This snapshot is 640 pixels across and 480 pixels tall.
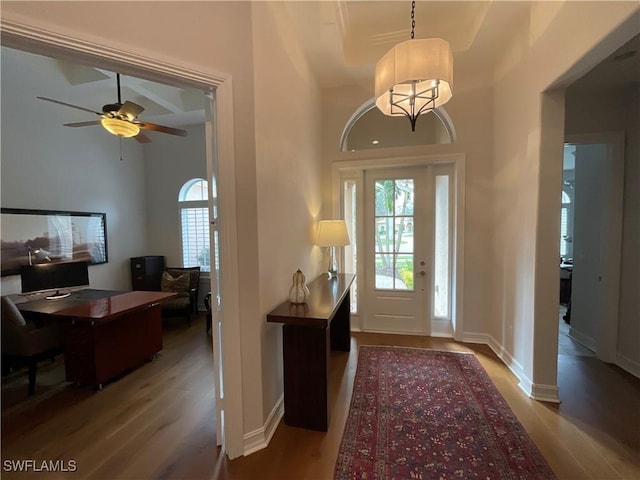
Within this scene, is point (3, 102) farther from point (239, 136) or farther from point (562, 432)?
point (562, 432)

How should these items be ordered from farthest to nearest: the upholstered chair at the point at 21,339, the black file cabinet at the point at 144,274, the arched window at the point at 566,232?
the arched window at the point at 566,232 < the black file cabinet at the point at 144,274 < the upholstered chair at the point at 21,339

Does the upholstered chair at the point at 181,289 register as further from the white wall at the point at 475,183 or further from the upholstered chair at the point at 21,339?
A: the white wall at the point at 475,183

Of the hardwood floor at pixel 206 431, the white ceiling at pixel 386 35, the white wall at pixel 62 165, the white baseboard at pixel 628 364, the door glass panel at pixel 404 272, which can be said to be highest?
the white ceiling at pixel 386 35

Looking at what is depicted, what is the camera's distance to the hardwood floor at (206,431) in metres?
1.68

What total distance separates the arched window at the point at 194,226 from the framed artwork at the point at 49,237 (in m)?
1.18

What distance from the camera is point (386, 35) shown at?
9.93ft

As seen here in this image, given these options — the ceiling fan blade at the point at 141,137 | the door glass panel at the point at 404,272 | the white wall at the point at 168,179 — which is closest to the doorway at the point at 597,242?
the door glass panel at the point at 404,272

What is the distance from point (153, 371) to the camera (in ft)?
9.53

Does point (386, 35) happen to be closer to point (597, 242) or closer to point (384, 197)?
point (384, 197)

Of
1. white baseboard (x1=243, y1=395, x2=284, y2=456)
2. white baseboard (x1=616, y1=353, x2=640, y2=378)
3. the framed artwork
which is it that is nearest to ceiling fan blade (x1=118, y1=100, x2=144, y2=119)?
the framed artwork

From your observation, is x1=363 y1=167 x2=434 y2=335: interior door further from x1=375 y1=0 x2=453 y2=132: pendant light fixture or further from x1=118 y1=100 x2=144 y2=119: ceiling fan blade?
x1=118 y1=100 x2=144 y2=119: ceiling fan blade

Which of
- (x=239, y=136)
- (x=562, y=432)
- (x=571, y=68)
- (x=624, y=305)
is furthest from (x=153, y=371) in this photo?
(x=624, y=305)

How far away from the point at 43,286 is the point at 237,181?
3.14m

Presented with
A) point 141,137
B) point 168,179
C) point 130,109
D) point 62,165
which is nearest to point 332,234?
point 130,109
